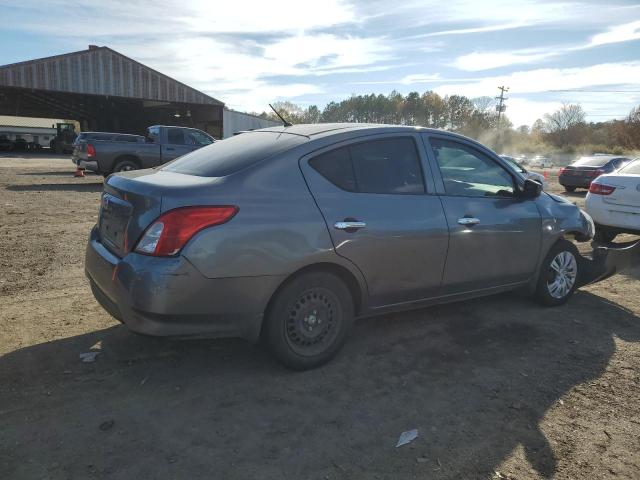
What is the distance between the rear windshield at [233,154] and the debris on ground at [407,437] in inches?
77.5

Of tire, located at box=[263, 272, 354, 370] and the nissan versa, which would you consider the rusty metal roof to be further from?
tire, located at box=[263, 272, 354, 370]

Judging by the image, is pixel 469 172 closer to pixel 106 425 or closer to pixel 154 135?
pixel 106 425

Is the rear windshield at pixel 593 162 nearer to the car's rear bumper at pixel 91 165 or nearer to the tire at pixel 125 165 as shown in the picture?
the tire at pixel 125 165

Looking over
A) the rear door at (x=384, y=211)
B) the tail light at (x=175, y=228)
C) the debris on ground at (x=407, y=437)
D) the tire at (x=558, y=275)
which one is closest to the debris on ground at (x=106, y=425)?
the tail light at (x=175, y=228)

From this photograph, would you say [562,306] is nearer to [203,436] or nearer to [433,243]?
[433,243]

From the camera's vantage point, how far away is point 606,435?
2.91 meters

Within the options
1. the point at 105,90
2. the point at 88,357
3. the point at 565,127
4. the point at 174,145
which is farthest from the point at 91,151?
the point at 565,127

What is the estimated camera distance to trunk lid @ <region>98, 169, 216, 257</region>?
3.01 metres

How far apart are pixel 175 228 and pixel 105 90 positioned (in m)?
35.6

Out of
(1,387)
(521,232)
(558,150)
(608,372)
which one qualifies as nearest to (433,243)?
(521,232)

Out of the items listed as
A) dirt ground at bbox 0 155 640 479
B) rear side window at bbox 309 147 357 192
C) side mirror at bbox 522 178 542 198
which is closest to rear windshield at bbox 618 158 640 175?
dirt ground at bbox 0 155 640 479

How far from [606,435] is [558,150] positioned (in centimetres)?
8069

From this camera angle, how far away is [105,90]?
1337 inches

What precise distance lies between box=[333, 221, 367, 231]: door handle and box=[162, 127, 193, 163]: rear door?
12932 millimetres
